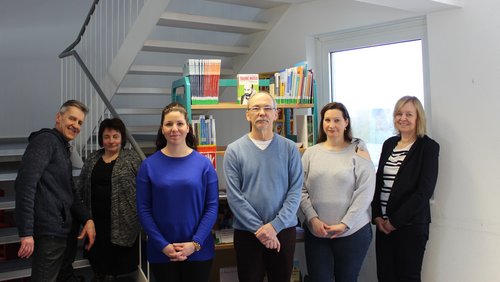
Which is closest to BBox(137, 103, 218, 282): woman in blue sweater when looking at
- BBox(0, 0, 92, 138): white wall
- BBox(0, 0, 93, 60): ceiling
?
BBox(0, 0, 92, 138): white wall

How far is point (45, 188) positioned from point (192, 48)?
1895 millimetres

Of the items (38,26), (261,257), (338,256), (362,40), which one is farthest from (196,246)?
(38,26)

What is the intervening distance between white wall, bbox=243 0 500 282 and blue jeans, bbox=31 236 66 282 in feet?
7.68

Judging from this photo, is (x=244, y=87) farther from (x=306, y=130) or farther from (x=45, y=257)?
(x=45, y=257)

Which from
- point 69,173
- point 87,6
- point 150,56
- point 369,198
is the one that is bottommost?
point 369,198

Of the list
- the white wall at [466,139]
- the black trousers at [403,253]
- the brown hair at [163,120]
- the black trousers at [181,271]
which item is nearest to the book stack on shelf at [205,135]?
the brown hair at [163,120]

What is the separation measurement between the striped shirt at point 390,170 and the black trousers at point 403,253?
0.50 ft

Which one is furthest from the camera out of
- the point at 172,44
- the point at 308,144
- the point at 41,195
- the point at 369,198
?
the point at 172,44

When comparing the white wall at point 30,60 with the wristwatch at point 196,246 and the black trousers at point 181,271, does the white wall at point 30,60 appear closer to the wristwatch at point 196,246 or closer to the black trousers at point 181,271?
the black trousers at point 181,271

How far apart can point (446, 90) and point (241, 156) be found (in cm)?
147

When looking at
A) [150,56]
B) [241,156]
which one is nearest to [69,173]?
[241,156]

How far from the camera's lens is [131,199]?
2.67 metres

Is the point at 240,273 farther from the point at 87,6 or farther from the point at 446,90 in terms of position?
the point at 87,6

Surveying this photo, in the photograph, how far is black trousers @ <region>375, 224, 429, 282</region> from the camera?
8.95 feet
